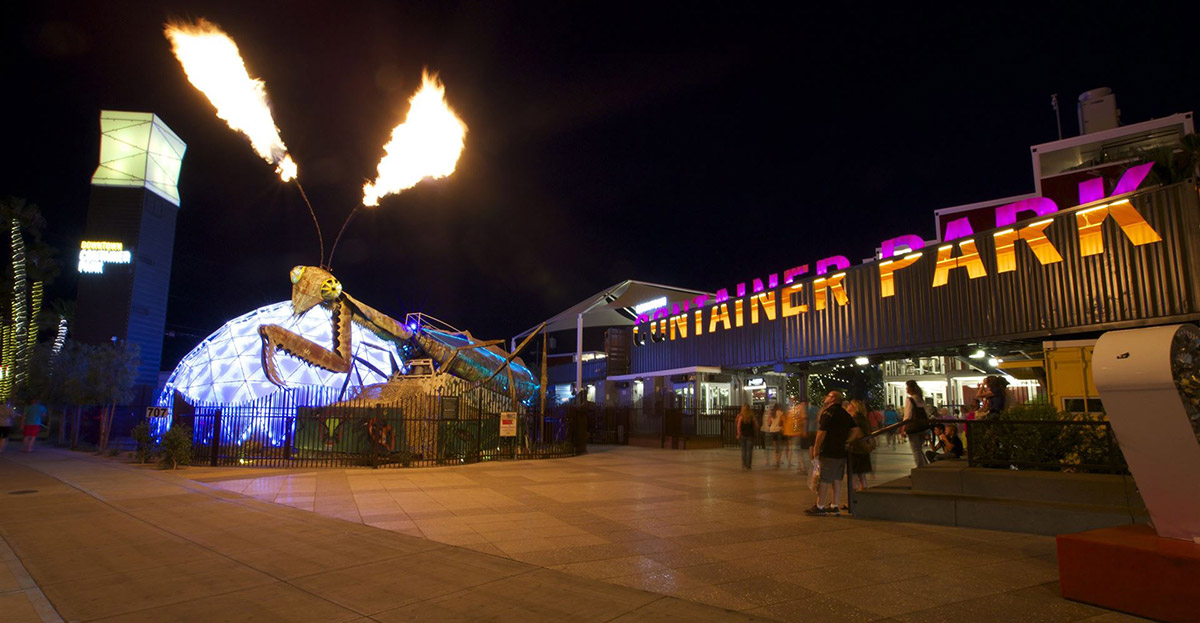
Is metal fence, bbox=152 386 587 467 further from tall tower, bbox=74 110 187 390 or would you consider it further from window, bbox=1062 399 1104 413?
tall tower, bbox=74 110 187 390

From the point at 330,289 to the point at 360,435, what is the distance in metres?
3.86

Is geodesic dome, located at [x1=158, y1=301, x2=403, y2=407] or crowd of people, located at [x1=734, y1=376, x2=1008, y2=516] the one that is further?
geodesic dome, located at [x1=158, y1=301, x2=403, y2=407]

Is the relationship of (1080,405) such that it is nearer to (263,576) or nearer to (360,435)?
(263,576)

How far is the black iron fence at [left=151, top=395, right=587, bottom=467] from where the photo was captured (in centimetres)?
1501

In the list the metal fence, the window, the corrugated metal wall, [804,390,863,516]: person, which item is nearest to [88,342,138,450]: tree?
the metal fence

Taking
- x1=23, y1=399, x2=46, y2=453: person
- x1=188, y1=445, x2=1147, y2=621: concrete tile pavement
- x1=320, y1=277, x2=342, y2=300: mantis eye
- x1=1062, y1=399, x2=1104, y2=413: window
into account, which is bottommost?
x1=188, y1=445, x2=1147, y2=621: concrete tile pavement

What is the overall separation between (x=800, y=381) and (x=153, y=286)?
132 feet

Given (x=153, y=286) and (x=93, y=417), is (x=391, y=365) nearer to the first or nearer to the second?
(x=93, y=417)

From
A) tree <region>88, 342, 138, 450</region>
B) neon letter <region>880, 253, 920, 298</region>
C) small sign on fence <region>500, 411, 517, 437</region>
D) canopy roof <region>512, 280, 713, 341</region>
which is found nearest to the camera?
small sign on fence <region>500, 411, 517, 437</region>

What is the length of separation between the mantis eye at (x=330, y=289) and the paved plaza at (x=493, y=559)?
16.1 feet

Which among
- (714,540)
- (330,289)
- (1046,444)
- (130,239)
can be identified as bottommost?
(714,540)

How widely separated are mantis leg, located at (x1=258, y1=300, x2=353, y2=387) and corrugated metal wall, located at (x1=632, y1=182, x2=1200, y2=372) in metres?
15.6

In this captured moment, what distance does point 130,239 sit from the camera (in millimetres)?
39781

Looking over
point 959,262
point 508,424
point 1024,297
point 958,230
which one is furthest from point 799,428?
point 958,230
